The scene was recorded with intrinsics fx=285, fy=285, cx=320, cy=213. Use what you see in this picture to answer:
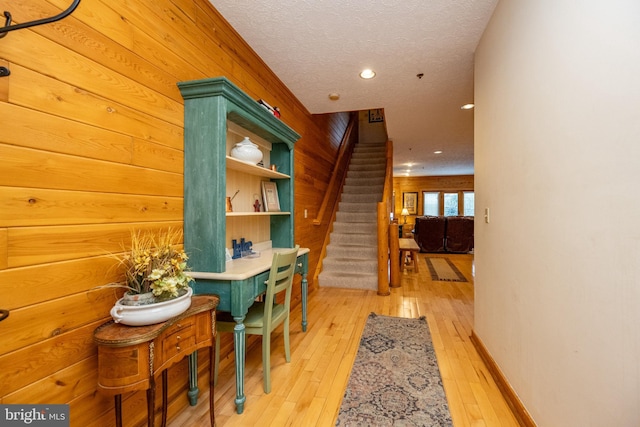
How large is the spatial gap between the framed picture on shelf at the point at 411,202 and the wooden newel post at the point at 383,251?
8.20 m

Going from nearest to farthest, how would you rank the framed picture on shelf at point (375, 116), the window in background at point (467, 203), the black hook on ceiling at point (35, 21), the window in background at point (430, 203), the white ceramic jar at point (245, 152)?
1. the black hook on ceiling at point (35, 21)
2. the white ceramic jar at point (245, 152)
3. the framed picture on shelf at point (375, 116)
4. the window in background at point (467, 203)
5. the window in background at point (430, 203)

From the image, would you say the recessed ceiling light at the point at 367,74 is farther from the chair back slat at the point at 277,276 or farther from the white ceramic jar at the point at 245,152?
the chair back slat at the point at 277,276

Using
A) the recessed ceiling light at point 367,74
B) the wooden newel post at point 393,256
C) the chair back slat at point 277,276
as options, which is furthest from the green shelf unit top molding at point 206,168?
the wooden newel post at point 393,256

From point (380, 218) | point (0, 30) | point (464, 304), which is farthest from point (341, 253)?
point (0, 30)

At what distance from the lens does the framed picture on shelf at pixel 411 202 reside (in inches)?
468

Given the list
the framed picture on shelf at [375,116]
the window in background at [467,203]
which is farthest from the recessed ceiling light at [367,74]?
the window in background at [467,203]

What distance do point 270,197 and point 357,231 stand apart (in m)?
2.78

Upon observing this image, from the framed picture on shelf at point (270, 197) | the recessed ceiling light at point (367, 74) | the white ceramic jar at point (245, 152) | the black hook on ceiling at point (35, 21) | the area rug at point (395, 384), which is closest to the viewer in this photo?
the black hook on ceiling at point (35, 21)

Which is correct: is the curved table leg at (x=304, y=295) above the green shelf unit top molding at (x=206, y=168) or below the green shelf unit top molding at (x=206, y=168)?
below

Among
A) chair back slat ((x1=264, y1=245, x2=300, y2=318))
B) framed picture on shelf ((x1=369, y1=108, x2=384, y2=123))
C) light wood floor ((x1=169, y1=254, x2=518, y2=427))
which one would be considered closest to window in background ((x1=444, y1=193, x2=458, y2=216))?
framed picture on shelf ((x1=369, y1=108, x2=384, y2=123))

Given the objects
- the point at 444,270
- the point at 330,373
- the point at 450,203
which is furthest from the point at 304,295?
the point at 450,203

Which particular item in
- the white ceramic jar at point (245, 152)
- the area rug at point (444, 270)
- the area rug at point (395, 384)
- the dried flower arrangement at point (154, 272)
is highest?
the white ceramic jar at point (245, 152)

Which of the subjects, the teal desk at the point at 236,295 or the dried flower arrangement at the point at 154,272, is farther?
the teal desk at the point at 236,295

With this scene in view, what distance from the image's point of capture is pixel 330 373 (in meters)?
2.07
